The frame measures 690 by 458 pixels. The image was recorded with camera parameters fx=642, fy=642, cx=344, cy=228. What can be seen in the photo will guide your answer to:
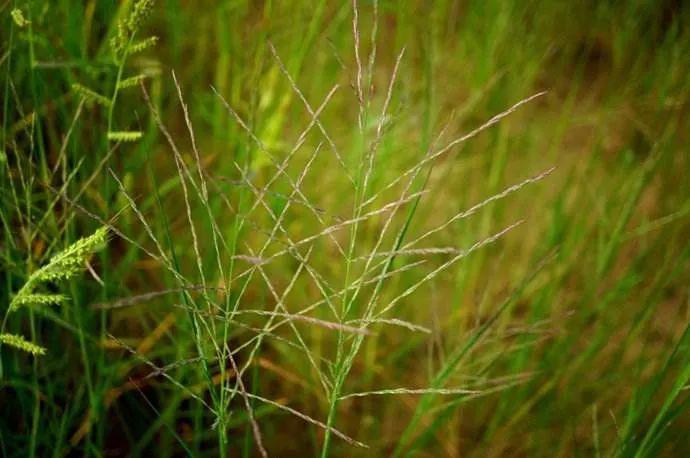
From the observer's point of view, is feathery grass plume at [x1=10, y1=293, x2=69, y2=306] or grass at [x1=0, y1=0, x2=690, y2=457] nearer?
feathery grass plume at [x1=10, y1=293, x2=69, y2=306]

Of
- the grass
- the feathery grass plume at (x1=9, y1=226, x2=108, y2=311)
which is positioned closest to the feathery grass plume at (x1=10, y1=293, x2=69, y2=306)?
the feathery grass plume at (x1=9, y1=226, x2=108, y2=311)

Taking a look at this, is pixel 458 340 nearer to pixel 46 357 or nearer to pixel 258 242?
pixel 258 242

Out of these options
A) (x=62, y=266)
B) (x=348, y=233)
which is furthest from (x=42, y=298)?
(x=348, y=233)

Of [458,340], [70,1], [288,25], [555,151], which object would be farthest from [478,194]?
[70,1]

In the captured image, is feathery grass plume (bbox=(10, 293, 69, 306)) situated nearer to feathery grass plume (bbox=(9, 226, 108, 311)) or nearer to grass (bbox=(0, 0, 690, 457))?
feathery grass plume (bbox=(9, 226, 108, 311))

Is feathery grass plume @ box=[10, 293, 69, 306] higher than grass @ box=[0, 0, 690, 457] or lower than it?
higher

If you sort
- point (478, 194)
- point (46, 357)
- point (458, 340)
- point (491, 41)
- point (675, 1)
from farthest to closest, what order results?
point (675, 1) → point (478, 194) → point (491, 41) → point (458, 340) → point (46, 357)

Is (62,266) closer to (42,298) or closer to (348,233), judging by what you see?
(42,298)

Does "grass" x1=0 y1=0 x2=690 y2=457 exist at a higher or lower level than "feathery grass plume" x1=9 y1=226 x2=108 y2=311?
lower

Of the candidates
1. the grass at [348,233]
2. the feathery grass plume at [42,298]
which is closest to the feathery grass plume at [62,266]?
the feathery grass plume at [42,298]
